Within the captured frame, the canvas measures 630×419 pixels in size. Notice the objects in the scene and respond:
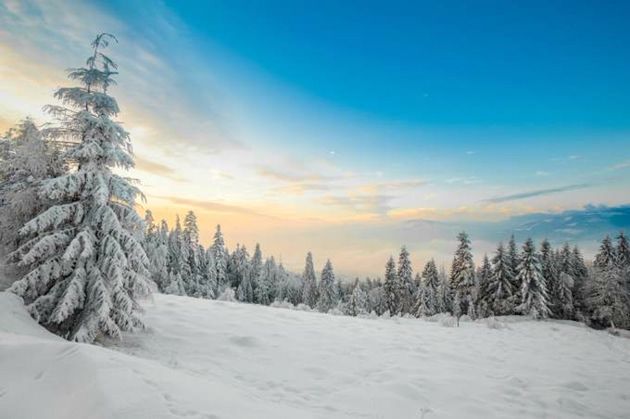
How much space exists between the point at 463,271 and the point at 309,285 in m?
44.8

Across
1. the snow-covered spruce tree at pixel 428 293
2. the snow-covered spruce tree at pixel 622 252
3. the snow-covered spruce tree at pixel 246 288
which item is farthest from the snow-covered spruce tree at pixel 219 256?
the snow-covered spruce tree at pixel 622 252

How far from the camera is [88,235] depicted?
10305mm

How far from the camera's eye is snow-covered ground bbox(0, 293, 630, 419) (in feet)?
17.4

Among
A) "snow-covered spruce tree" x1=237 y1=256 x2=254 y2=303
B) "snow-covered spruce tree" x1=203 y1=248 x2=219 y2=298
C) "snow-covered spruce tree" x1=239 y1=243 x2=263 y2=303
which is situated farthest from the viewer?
"snow-covered spruce tree" x1=239 y1=243 x2=263 y2=303

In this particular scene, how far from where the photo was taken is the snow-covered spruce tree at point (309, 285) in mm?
80000

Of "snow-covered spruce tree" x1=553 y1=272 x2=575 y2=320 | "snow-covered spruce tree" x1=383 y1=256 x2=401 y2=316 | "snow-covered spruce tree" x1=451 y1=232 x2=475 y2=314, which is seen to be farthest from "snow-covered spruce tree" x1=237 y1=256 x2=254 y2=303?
"snow-covered spruce tree" x1=553 y1=272 x2=575 y2=320

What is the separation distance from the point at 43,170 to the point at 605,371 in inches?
893

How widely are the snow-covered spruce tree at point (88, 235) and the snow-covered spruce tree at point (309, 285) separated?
70.6 m

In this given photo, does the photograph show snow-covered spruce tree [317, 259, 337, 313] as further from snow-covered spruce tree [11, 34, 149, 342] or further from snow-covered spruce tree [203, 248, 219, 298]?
snow-covered spruce tree [11, 34, 149, 342]

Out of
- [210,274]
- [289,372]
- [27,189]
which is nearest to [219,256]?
[210,274]

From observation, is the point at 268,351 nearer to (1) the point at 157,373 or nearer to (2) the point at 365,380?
(2) the point at 365,380

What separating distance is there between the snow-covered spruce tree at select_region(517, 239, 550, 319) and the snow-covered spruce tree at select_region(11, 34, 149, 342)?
44140 mm

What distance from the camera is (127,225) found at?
37.6 ft

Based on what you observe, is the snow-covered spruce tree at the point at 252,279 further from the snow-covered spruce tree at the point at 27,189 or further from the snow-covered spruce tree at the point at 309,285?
the snow-covered spruce tree at the point at 27,189
